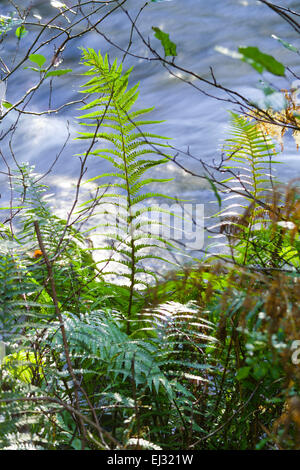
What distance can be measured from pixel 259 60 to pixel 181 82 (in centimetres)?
741

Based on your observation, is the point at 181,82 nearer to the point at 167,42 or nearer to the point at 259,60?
the point at 167,42

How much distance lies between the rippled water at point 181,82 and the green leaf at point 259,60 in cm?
466

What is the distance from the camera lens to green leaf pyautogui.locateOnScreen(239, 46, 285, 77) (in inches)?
44.1

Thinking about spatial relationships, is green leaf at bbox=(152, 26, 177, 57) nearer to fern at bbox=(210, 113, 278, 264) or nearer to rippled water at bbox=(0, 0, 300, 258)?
fern at bbox=(210, 113, 278, 264)

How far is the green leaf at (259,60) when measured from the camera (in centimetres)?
112

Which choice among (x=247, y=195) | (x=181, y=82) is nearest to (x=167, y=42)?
(x=247, y=195)

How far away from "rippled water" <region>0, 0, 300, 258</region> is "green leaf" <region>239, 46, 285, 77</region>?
15.3 feet

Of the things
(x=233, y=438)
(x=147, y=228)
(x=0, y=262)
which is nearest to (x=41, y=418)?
(x=0, y=262)

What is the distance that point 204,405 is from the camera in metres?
1.89

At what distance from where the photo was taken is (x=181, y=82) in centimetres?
828

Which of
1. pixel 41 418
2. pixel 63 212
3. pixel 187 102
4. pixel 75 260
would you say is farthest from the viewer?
pixel 187 102

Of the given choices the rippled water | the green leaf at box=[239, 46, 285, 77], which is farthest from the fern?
the rippled water

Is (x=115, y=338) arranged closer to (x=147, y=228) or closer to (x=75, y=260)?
(x=75, y=260)

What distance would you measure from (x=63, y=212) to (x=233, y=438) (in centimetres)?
403
